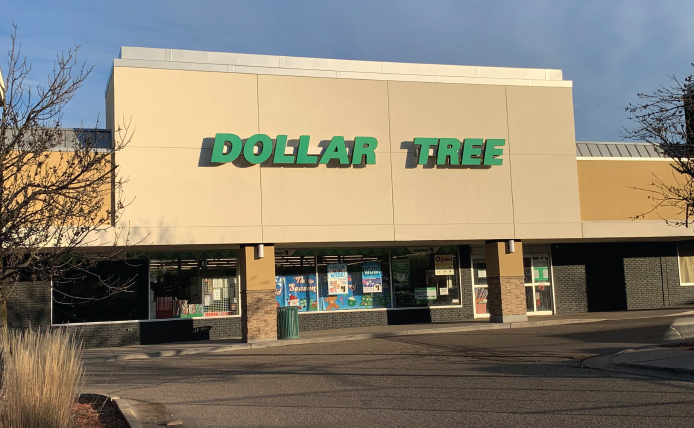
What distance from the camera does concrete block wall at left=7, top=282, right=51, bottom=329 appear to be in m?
21.3

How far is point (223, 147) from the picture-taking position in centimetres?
2078

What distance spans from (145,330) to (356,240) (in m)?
7.47

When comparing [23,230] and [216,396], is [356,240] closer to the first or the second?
[216,396]

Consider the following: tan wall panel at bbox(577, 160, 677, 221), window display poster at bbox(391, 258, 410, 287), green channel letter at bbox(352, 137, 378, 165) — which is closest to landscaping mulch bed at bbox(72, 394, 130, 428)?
green channel letter at bbox(352, 137, 378, 165)

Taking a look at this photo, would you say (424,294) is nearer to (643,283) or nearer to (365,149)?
(365,149)

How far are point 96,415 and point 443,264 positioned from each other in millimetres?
18502

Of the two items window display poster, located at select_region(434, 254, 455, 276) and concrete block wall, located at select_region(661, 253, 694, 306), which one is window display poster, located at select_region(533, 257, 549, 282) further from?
concrete block wall, located at select_region(661, 253, 694, 306)

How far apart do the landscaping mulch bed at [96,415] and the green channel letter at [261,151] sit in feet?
37.7

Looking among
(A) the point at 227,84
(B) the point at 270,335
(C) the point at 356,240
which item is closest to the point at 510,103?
(C) the point at 356,240

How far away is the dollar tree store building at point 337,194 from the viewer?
815 inches

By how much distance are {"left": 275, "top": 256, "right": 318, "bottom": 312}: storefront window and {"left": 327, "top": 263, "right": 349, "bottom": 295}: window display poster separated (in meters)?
0.56

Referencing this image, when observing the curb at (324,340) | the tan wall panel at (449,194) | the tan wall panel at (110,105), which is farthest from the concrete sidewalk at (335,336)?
the tan wall panel at (110,105)

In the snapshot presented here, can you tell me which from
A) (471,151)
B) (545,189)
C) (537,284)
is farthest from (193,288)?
(537,284)

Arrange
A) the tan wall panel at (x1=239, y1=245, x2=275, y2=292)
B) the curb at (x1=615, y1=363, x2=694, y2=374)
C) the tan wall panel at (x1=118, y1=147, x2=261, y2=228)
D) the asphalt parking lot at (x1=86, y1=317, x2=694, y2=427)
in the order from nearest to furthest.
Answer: the asphalt parking lot at (x1=86, y1=317, x2=694, y2=427) < the curb at (x1=615, y1=363, x2=694, y2=374) < the tan wall panel at (x1=118, y1=147, x2=261, y2=228) < the tan wall panel at (x1=239, y1=245, x2=275, y2=292)
